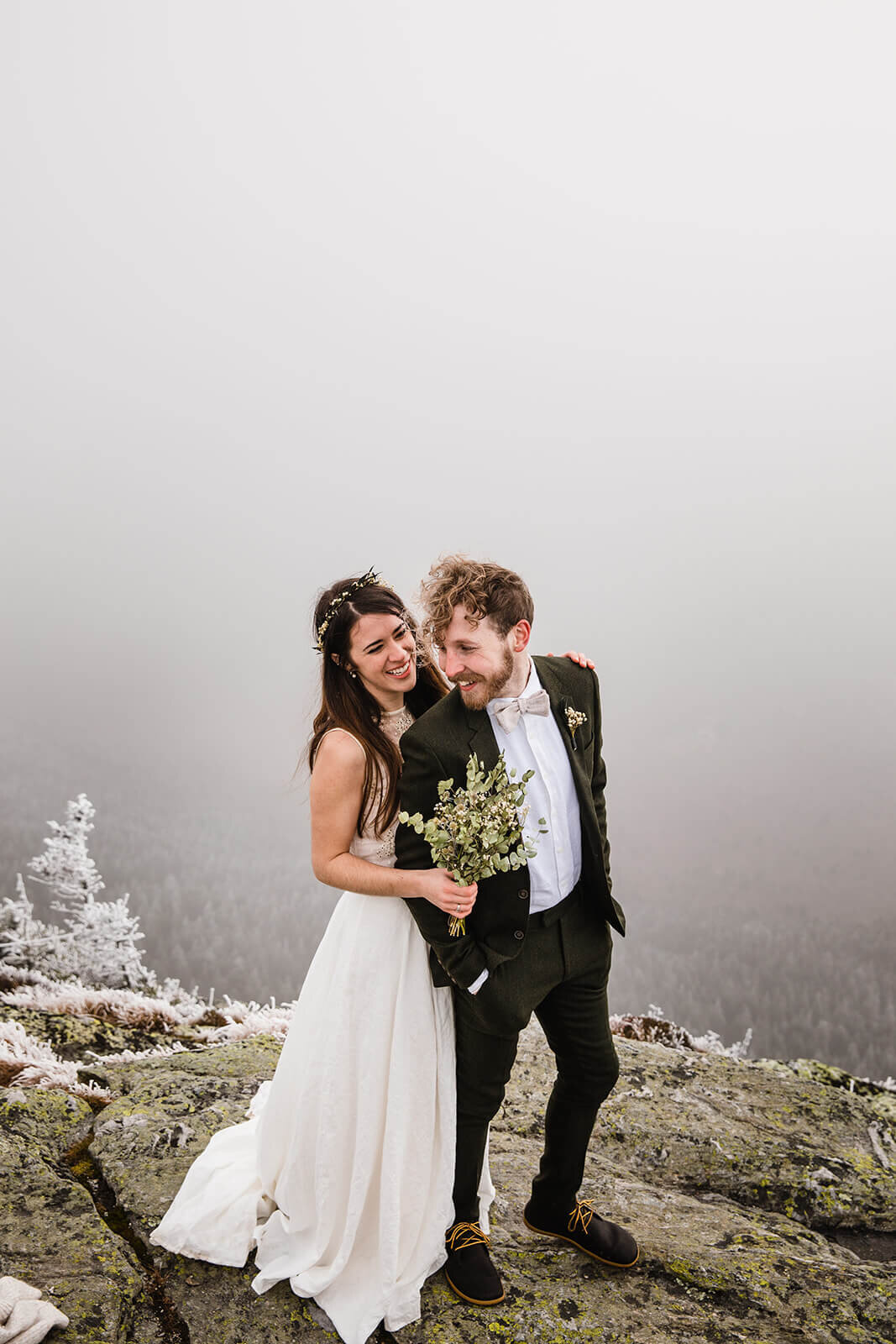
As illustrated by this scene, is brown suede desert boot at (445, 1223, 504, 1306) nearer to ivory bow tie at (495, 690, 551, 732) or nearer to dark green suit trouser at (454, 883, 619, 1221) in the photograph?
dark green suit trouser at (454, 883, 619, 1221)

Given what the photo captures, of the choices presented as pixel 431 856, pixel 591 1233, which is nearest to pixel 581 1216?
pixel 591 1233

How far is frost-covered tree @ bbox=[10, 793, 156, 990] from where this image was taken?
6445 millimetres

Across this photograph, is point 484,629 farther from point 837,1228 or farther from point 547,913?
point 837,1228

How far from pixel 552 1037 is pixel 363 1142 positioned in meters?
0.71

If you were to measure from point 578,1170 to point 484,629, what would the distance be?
1.93 meters

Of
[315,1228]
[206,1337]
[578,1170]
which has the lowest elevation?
[206,1337]

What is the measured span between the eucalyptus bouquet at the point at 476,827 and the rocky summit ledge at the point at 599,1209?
1449 millimetres

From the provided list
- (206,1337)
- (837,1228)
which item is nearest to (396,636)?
(206,1337)

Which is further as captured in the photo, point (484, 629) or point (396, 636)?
point (396, 636)

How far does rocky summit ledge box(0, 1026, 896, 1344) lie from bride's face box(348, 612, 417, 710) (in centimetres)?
196

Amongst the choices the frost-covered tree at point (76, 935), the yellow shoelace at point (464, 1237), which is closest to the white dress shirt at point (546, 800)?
the yellow shoelace at point (464, 1237)

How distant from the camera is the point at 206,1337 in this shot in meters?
2.54

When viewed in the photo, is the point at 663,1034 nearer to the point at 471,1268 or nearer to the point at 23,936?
the point at 471,1268

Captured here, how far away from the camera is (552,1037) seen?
9.78 feet
